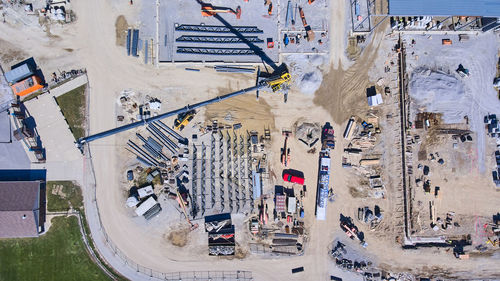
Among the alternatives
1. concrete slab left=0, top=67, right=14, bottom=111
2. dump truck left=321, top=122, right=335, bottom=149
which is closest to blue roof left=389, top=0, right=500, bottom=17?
dump truck left=321, top=122, right=335, bottom=149

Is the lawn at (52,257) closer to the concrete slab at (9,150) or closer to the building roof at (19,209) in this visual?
the building roof at (19,209)

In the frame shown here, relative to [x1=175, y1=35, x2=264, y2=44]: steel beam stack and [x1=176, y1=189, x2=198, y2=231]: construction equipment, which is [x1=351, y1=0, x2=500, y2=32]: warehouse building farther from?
[x1=176, y1=189, x2=198, y2=231]: construction equipment

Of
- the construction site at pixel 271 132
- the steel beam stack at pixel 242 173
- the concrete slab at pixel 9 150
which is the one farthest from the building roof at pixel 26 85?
the steel beam stack at pixel 242 173

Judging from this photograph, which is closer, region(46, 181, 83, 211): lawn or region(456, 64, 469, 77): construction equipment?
region(46, 181, 83, 211): lawn

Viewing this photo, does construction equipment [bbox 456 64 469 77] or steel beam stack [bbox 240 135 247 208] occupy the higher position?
construction equipment [bbox 456 64 469 77]

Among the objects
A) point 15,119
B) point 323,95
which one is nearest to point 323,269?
point 323,95

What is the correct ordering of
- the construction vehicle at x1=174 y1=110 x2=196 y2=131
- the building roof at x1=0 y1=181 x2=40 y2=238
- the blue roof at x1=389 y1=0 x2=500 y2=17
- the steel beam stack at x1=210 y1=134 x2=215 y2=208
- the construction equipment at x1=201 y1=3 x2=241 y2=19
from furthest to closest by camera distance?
the steel beam stack at x1=210 y1=134 x2=215 y2=208 → the construction equipment at x1=201 y1=3 x2=241 y2=19 → the construction vehicle at x1=174 y1=110 x2=196 y2=131 → the blue roof at x1=389 y1=0 x2=500 y2=17 → the building roof at x1=0 y1=181 x2=40 y2=238
